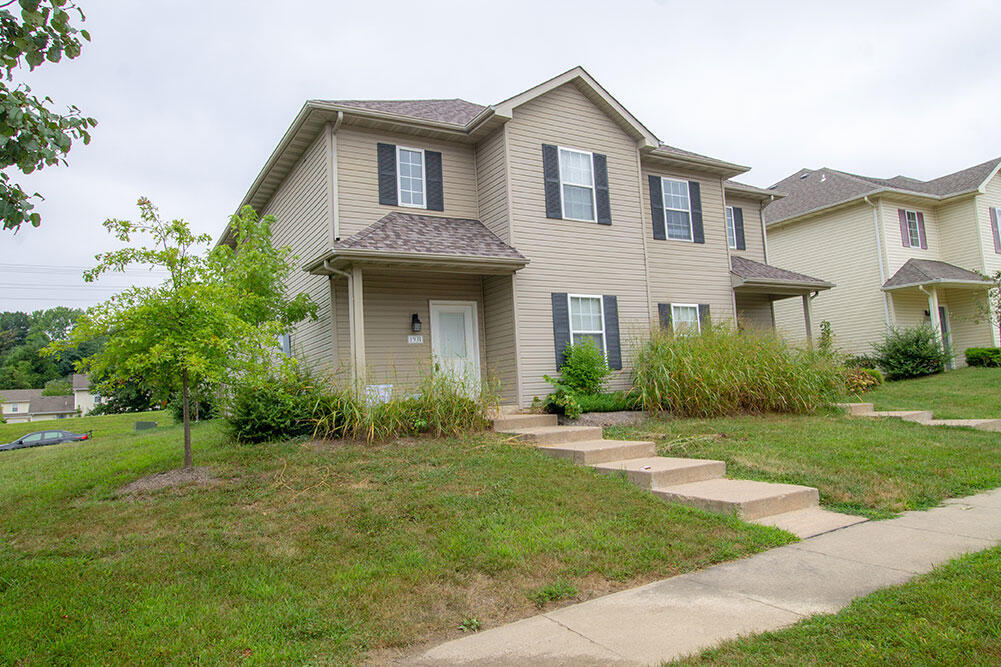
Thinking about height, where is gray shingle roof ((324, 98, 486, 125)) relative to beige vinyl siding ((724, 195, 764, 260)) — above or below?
above

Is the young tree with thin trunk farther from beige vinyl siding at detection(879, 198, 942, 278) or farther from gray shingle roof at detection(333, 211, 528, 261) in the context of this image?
beige vinyl siding at detection(879, 198, 942, 278)

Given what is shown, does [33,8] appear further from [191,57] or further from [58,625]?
[191,57]

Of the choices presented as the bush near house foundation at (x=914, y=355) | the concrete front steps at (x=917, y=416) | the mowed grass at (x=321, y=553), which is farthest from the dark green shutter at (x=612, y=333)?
the bush near house foundation at (x=914, y=355)

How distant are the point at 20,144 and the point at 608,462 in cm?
653

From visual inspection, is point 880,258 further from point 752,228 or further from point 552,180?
point 552,180

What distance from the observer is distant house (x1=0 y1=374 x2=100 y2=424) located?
62.0 metres

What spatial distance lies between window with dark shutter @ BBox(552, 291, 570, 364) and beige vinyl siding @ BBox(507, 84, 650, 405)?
9 cm

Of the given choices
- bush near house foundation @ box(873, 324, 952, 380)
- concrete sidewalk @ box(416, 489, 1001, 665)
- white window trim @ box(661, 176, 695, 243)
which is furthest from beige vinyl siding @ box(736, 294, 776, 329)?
concrete sidewalk @ box(416, 489, 1001, 665)

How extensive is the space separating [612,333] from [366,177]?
5651mm

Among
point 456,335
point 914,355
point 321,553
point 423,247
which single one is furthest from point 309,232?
point 914,355

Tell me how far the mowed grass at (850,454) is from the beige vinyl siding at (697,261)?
4.56m

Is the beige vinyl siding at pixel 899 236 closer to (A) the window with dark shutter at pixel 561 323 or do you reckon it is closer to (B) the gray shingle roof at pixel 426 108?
(A) the window with dark shutter at pixel 561 323

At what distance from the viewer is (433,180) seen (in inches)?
488

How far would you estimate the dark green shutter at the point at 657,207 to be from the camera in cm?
1484
